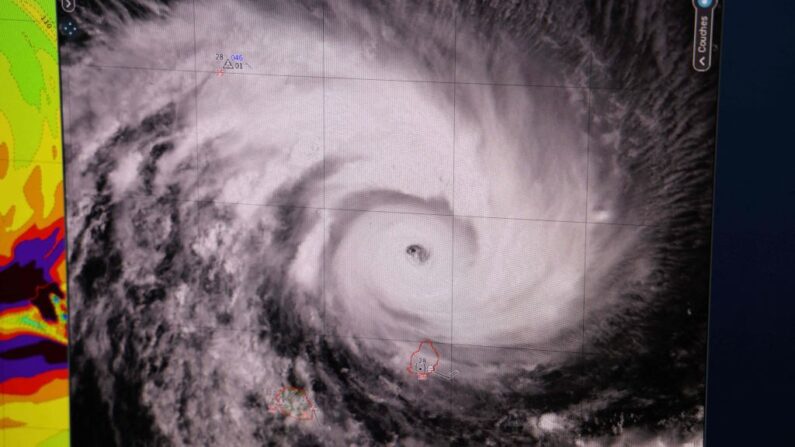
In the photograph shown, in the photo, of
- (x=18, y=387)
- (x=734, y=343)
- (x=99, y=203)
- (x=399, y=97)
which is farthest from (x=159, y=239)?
(x=734, y=343)

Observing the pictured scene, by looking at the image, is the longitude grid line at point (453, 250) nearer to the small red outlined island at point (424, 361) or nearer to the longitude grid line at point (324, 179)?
the small red outlined island at point (424, 361)

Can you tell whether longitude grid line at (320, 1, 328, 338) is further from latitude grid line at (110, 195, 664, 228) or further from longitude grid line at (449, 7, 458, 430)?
longitude grid line at (449, 7, 458, 430)

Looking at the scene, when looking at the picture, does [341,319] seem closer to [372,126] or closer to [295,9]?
[372,126]

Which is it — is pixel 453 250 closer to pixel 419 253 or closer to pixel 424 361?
pixel 419 253
